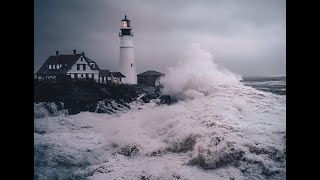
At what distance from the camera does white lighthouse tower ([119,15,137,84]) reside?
3537 millimetres

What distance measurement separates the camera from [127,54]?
3.57m

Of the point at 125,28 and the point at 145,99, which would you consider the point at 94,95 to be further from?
the point at 125,28

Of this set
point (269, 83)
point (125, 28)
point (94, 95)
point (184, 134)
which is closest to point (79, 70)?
point (94, 95)

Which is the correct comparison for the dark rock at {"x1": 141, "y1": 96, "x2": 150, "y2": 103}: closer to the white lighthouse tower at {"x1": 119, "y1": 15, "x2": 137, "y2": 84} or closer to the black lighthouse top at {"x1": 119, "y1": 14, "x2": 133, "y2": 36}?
the white lighthouse tower at {"x1": 119, "y1": 15, "x2": 137, "y2": 84}

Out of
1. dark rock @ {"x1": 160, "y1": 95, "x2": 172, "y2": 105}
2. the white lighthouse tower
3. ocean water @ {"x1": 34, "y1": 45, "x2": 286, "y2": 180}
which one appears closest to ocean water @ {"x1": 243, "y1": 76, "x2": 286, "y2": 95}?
ocean water @ {"x1": 34, "y1": 45, "x2": 286, "y2": 180}

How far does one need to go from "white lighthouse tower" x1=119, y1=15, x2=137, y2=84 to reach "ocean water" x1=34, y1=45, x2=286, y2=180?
30 centimetres

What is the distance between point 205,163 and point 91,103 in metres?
1.29

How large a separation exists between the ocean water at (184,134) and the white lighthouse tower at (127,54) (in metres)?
0.30

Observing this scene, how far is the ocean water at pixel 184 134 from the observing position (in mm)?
3203

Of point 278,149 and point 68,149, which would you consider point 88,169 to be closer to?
point 68,149

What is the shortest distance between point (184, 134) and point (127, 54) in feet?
3.33

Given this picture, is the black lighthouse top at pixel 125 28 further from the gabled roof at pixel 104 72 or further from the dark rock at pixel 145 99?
the dark rock at pixel 145 99
